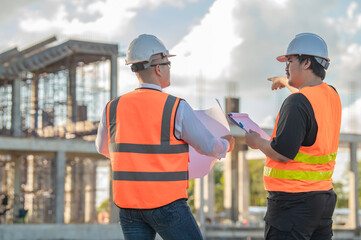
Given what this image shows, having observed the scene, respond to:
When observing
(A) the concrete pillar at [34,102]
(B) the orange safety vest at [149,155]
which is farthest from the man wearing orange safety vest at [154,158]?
(A) the concrete pillar at [34,102]

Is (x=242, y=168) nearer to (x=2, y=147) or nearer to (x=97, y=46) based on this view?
(x=97, y=46)

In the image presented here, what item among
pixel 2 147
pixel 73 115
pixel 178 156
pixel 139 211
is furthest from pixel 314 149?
pixel 73 115

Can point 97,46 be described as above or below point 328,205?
above

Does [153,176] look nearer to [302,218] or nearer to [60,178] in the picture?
[302,218]

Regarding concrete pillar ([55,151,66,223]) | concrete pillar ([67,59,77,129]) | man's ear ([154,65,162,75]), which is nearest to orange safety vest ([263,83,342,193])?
man's ear ([154,65,162,75])

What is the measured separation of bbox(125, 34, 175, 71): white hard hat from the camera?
3.21 metres

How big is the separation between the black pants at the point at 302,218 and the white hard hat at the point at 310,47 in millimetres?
765

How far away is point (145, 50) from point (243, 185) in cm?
3716

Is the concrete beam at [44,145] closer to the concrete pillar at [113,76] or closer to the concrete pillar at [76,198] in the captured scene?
the concrete pillar at [113,76]

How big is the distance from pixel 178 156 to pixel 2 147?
23.9 meters

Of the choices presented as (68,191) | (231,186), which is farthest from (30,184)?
(231,186)

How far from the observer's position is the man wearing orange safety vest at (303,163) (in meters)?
3.12

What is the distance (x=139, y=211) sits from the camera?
3.03m

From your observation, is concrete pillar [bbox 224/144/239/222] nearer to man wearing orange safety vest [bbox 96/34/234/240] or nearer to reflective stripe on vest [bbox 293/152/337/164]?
reflective stripe on vest [bbox 293/152/337/164]
